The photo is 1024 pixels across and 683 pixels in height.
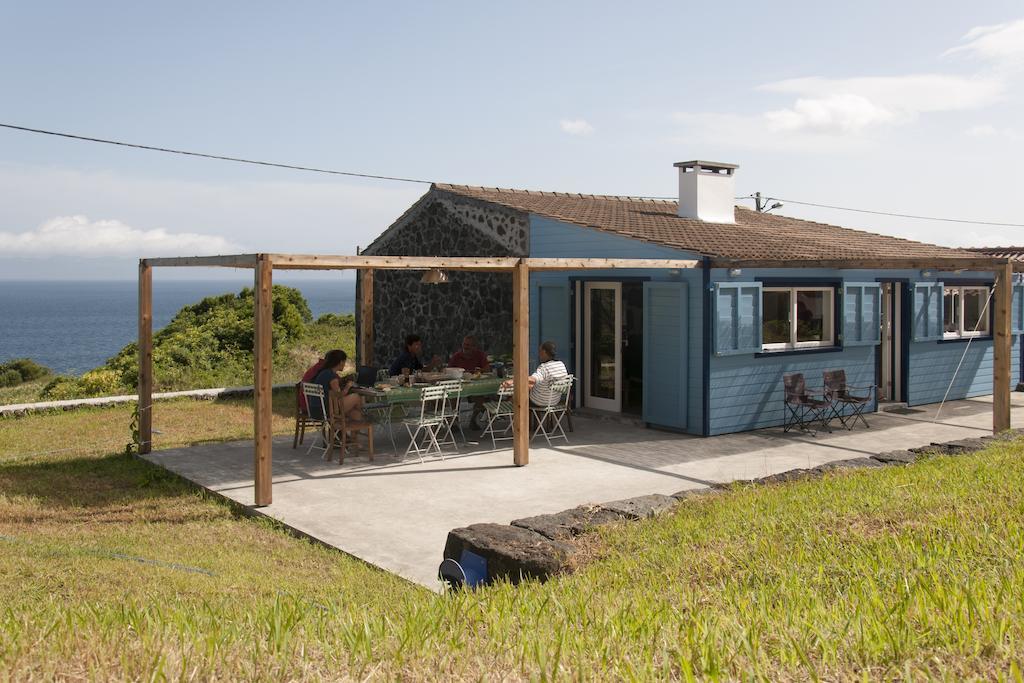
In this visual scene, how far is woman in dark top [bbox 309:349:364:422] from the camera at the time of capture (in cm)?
990

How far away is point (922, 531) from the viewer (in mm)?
4887

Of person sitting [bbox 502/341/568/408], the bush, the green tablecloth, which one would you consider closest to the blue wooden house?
person sitting [bbox 502/341/568/408]

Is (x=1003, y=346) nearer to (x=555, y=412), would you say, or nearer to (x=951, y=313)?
(x=951, y=313)

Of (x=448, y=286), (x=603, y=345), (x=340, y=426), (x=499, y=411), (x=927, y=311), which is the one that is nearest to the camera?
(x=340, y=426)

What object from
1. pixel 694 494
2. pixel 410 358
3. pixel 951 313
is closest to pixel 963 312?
pixel 951 313

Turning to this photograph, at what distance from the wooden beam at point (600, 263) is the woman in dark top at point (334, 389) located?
2.35 metres

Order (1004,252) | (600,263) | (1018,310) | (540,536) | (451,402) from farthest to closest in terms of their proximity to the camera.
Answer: (1004,252)
(1018,310)
(451,402)
(600,263)
(540,536)

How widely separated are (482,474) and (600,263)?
274cm

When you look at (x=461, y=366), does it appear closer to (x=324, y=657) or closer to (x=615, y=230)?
(x=615, y=230)

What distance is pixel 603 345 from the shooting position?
13094 mm

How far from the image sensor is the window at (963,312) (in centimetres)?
1475

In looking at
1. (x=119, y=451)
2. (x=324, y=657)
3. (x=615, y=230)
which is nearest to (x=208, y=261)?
(x=119, y=451)

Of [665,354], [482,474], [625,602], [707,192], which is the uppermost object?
[707,192]

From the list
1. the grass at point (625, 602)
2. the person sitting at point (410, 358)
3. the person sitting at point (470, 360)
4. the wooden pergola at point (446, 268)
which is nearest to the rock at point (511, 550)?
the grass at point (625, 602)
